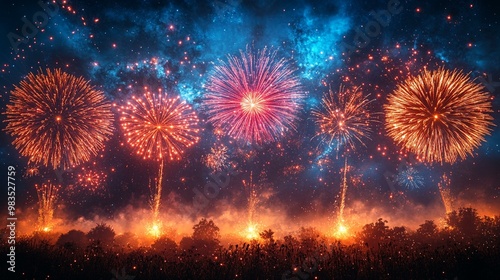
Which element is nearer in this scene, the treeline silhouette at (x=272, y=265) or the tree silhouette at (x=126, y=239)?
the treeline silhouette at (x=272, y=265)

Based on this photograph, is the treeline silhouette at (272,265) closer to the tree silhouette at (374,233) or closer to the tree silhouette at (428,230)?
the tree silhouette at (374,233)

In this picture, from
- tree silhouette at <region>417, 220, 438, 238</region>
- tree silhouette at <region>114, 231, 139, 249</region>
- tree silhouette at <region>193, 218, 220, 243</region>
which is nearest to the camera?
tree silhouette at <region>193, 218, 220, 243</region>

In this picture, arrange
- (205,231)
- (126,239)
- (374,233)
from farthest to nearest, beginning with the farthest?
(126,239), (205,231), (374,233)

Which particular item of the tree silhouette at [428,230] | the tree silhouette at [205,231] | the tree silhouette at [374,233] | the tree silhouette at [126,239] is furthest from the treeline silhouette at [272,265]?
the tree silhouette at [126,239]

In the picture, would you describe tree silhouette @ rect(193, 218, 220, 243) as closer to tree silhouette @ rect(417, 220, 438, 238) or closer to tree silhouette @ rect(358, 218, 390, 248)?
tree silhouette @ rect(358, 218, 390, 248)

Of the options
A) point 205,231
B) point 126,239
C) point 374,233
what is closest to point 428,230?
point 374,233

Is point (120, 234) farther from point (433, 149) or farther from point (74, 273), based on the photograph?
point (433, 149)

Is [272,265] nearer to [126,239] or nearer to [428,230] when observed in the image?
[428,230]

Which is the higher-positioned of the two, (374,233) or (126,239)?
(374,233)

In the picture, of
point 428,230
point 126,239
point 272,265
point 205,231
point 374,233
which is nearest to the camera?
point 272,265

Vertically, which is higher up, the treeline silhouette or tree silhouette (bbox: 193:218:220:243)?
tree silhouette (bbox: 193:218:220:243)

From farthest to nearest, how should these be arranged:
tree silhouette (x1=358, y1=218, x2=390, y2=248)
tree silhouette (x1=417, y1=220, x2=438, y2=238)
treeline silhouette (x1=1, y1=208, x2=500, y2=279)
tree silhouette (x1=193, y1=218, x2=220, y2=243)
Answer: tree silhouette (x1=417, y1=220, x2=438, y2=238) < tree silhouette (x1=193, y1=218, x2=220, y2=243) < tree silhouette (x1=358, y1=218, x2=390, y2=248) < treeline silhouette (x1=1, y1=208, x2=500, y2=279)

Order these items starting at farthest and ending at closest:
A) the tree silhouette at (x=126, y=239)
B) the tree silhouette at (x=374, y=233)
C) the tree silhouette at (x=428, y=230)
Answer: the tree silhouette at (x=126, y=239), the tree silhouette at (x=428, y=230), the tree silhouette at (x=374, y=233)

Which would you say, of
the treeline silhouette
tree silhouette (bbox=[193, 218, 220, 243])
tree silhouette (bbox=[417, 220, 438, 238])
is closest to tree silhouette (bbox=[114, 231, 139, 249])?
tree silhouette (bbox=[193, 218, 220, 243])
